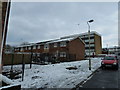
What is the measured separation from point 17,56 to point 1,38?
15573mm

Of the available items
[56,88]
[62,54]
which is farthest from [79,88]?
[62,54]

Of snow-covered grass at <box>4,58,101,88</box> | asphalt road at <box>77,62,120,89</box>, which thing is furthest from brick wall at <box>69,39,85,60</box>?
asphalt road at <box>77,62,120,89</box>

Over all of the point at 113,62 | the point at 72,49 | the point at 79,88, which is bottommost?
the point at 79,88

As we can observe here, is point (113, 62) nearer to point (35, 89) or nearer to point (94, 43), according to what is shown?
point (35, 89)

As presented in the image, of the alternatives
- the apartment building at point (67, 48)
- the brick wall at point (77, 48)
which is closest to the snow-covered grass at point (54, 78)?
the apartment building at point (67, 48)

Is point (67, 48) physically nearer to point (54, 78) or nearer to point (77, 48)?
point (77, 48)

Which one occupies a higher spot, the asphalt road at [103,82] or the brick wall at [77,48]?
the brick wall at [77,48]

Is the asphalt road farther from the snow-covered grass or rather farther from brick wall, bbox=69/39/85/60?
brick wall, bbox=69/39/85/60

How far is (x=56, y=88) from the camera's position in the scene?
20.4 feet

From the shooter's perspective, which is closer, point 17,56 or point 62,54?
point 17,56

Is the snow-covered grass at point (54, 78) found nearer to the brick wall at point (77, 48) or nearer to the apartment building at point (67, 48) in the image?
the apartment building at point (67, 48)

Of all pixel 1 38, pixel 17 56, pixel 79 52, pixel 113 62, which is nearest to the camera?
pixel 1 38

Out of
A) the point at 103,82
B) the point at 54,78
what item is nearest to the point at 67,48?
the point at 54,78

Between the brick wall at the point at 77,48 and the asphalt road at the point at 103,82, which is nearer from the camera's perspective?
the asphalt road at the point at 103,82
